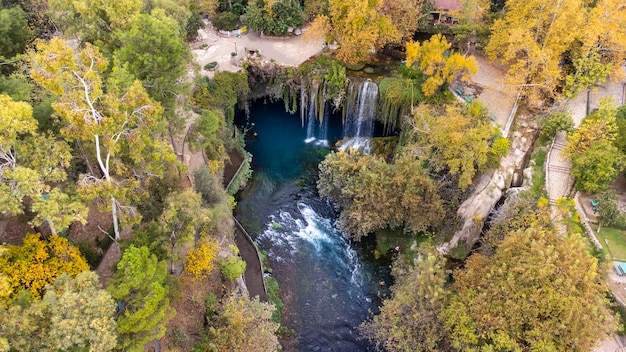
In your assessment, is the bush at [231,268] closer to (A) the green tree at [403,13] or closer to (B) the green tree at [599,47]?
(A) the green tree at [403,13]

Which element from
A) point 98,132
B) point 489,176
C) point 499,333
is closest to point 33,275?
point 98,132

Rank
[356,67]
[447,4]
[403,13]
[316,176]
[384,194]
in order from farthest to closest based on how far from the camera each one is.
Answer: [447,4], [356,67], [316,176], [403,13], [384,194]

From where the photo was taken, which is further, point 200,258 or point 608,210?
point 608,210

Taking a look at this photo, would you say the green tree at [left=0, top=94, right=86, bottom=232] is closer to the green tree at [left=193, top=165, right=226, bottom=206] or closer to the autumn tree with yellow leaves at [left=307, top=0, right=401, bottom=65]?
the green tree at [left=193, top=165, right=226, bottom=206]

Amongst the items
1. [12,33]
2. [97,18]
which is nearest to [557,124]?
[97,18]

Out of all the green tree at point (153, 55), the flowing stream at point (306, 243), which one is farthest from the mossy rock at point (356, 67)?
the green tree at point (153, 55)

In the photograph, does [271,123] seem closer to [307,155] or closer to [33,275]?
[307,155]

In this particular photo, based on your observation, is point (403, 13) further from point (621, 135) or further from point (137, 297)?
point (137, 297)
